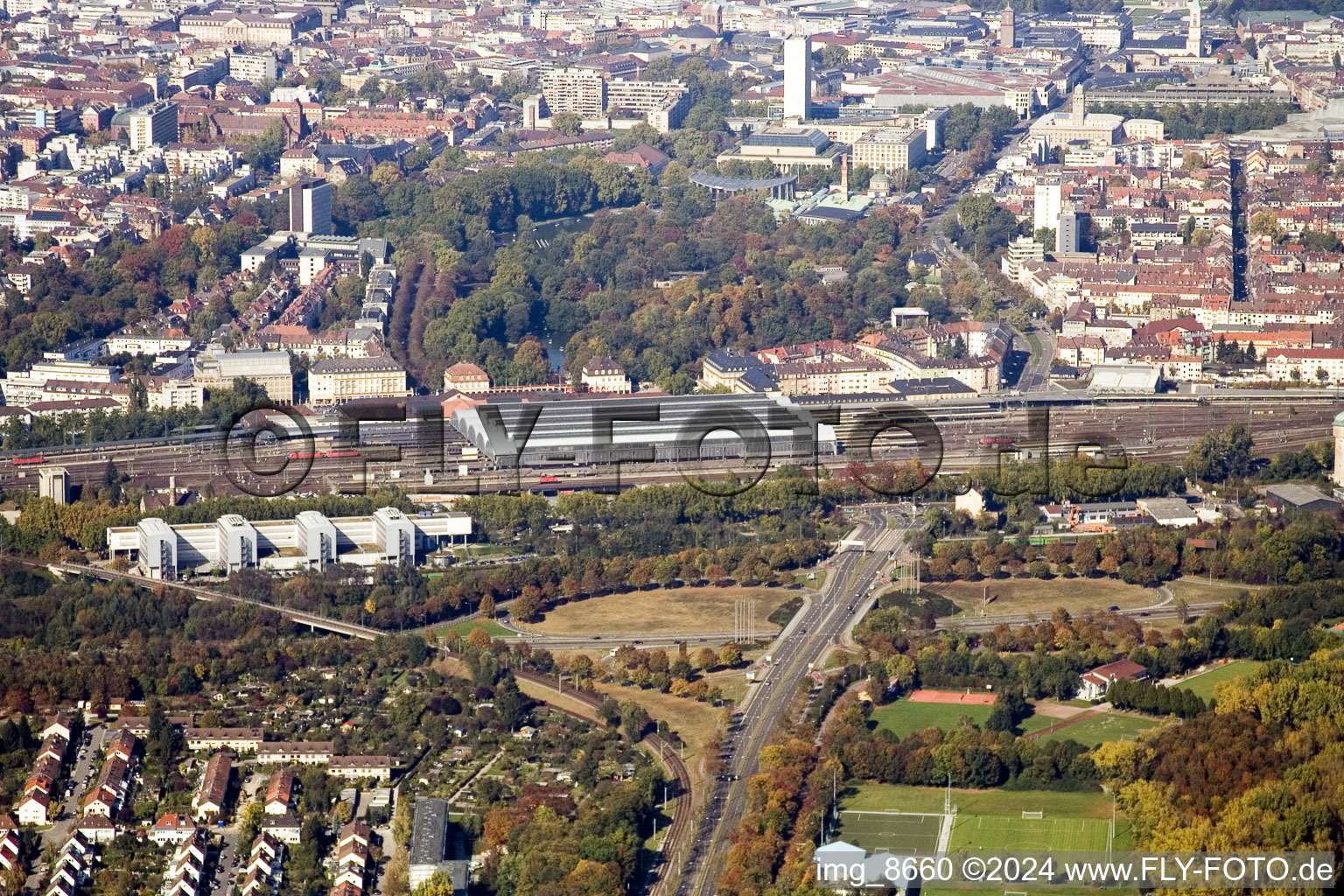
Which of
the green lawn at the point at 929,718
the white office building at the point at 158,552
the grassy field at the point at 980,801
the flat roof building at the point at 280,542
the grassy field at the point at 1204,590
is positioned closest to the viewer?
the grassy field at the point at 980,801

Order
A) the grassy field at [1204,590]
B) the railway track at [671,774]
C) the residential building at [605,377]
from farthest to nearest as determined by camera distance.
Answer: the residential building at [605,377], the grassy field at [1204,590], the railway track at [671,774]

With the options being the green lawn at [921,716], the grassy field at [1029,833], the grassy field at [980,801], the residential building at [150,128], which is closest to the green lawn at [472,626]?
the green lawn at [921,716]

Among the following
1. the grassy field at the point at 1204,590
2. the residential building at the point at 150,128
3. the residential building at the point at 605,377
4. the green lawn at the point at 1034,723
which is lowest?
the green lawn at the point at 1034,723

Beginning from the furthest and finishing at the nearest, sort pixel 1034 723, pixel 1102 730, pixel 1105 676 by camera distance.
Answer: pixel 1105 676 < pixel 1034 723 < pixel 1102 730

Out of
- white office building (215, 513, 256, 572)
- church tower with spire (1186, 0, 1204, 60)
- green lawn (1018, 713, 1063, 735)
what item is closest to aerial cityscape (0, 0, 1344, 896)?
white office building (215, 513, 256, 572)

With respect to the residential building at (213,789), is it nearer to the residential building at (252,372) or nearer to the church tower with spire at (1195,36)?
the residential building at (252,372)

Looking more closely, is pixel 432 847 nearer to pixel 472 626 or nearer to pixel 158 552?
pixel 472 626

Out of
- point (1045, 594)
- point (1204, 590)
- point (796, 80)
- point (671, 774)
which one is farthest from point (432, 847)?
point (796, 80)
